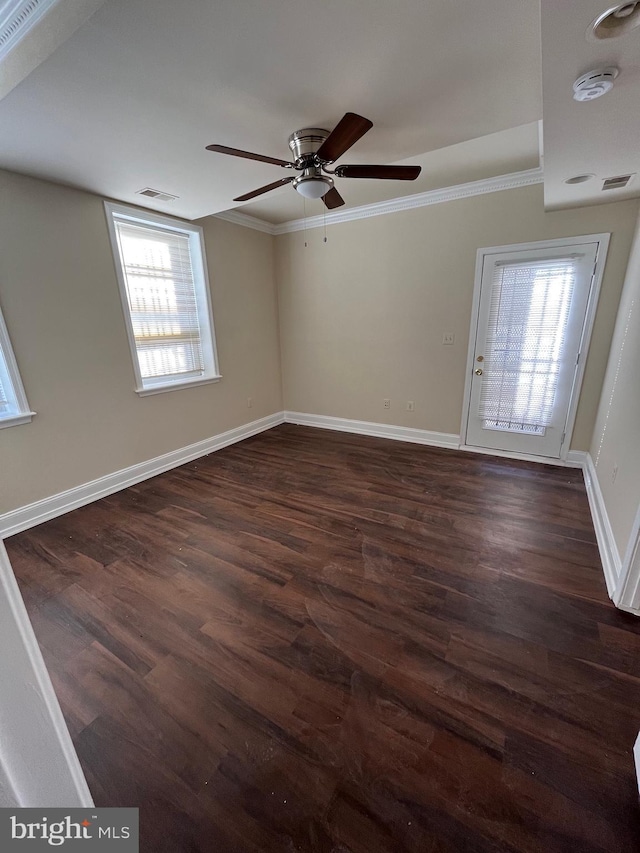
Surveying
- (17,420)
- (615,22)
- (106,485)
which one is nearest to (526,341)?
(615,22)

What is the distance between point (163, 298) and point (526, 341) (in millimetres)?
3628

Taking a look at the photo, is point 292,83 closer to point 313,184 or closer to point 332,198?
point 313,184

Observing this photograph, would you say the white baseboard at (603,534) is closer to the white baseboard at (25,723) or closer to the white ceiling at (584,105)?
the white ceiling at (584,105)

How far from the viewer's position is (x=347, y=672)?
4.98 ft

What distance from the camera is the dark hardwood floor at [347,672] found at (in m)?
1.09

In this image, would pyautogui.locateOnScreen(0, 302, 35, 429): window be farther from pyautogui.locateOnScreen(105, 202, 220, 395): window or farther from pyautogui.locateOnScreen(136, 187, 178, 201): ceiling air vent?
pyautogui.locateOnScreen(136, 187, 178, 201): ceiling air vent

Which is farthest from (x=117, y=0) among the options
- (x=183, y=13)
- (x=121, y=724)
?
(x=121, y=724)

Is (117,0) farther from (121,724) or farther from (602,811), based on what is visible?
(602,811)

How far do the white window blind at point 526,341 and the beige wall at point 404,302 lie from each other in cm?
25

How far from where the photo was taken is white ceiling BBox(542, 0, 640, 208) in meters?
1.09

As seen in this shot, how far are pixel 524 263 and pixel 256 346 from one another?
311cm

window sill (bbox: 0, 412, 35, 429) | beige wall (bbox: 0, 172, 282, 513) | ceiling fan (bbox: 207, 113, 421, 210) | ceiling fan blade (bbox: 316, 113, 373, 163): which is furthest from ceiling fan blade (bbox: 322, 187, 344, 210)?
window sill (bbox: 0, 412, 35, 429)

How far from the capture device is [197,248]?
371 cm

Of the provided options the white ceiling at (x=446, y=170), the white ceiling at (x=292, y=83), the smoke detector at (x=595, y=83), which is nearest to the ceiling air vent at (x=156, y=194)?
the white ceiling at (x=292, y=83)
